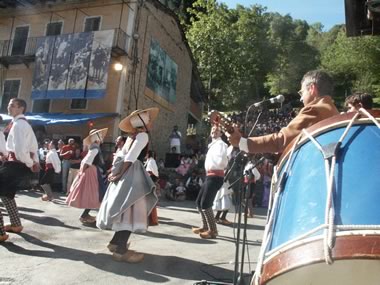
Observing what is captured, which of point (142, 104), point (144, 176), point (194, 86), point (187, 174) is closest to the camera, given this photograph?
point (144, 176)

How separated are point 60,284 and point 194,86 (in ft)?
81.8

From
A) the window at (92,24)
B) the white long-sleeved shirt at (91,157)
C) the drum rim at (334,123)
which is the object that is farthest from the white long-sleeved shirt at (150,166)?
the window at (92,24)

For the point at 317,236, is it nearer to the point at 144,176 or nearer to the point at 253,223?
the point at 144,176

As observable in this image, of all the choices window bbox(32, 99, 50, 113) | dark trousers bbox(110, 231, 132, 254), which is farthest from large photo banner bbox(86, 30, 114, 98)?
dark trousers bbox(110, 231, 132, 254)

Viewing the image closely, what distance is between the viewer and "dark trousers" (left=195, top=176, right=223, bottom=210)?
6.62m

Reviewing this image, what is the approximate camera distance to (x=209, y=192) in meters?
6.66

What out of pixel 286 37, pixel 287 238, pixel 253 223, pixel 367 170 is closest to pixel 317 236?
pixel 287 238

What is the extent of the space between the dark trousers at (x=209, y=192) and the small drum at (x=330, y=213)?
14.1ft

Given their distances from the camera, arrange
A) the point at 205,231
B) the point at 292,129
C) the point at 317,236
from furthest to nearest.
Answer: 1. the point at 205,231
2. the point at 292,129
3. the point at 317,236

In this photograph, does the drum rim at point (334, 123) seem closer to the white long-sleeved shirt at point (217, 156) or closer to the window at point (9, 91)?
the white long-sleeved shirt at point (217, 156)

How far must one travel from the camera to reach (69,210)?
8.69 metres

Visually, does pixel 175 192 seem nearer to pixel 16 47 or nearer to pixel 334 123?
pixel 334 123

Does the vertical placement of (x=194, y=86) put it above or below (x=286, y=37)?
below

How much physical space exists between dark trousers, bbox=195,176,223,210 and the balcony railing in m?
11.4
